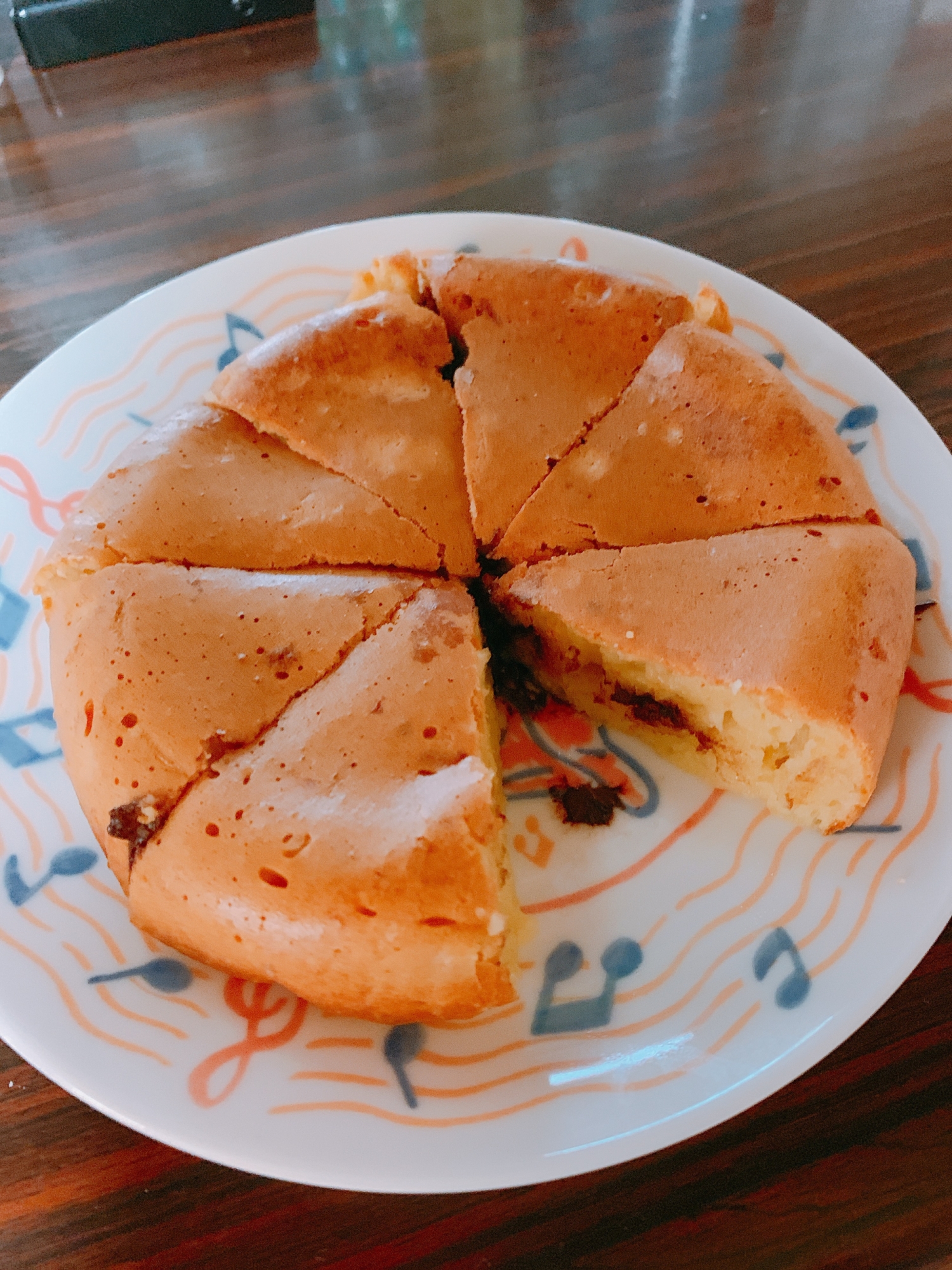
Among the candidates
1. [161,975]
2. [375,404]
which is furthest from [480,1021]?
[375,404]

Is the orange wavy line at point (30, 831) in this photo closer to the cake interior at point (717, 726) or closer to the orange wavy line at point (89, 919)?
the orange wavy line at point (89, 919)

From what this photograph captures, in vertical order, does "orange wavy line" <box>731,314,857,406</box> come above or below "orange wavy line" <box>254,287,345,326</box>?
below

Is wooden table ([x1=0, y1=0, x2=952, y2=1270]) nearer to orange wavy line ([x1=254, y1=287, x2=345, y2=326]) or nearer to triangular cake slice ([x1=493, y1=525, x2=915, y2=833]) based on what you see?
triangular cake slice ([x1=493, y1=525, x2=915, y2=833])

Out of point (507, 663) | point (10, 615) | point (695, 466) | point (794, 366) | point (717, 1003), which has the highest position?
point (695, 466)

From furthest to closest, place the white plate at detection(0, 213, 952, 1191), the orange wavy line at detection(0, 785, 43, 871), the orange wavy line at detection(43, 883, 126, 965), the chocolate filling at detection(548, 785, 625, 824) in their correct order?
1. the chocolate filling at detection(548, 785, 625, 824)
2. the orange wavy line at detection(0, 785, 43, 871)
3. the orange wavy line at detection(43, 883, 126, 965)
4. the white plate at detection(0, 213, 952, 1191)

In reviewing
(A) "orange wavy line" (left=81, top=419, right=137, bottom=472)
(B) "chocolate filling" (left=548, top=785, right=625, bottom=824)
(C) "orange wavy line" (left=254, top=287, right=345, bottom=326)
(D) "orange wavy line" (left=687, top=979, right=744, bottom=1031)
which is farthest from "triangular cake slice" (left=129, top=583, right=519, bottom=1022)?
(C) "orange wavy line" (left=254, top=287, right=345, bottom=326)

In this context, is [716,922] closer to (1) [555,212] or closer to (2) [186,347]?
(2) [186,347]
